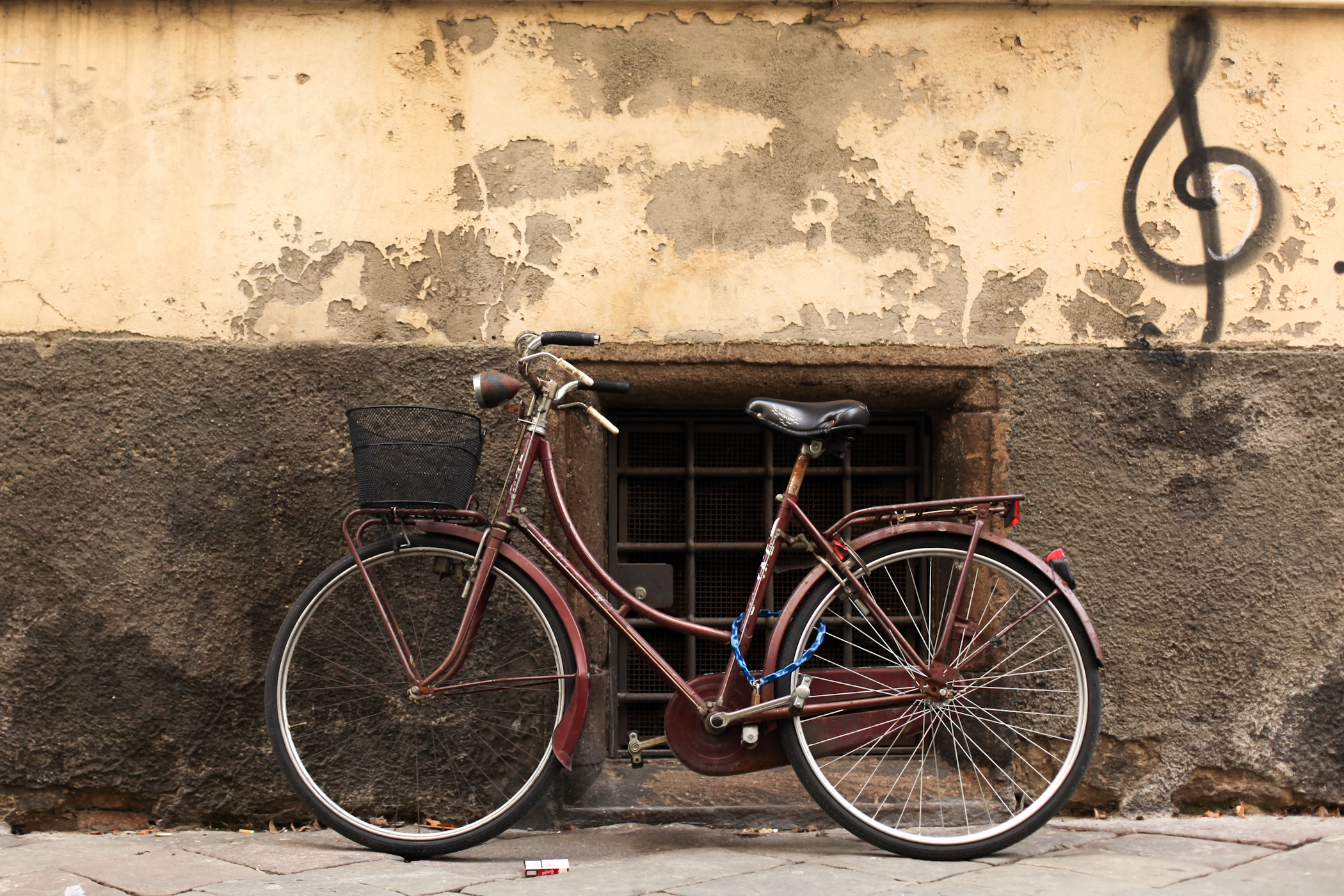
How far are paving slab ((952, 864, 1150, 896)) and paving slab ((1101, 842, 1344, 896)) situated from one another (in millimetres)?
83

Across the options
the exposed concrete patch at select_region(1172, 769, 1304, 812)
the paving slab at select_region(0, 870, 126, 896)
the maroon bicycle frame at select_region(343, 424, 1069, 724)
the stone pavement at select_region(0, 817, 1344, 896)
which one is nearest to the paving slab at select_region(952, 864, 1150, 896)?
the stone pavement at select_region(0, 817, 1344, 896)

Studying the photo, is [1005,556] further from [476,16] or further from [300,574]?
[476,16]

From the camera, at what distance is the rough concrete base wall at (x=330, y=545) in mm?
3314

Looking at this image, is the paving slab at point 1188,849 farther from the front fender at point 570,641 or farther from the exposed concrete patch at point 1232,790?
the front fender at point 570,641

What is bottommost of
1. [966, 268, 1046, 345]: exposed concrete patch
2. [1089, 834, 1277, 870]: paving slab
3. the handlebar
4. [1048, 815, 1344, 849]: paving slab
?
[1048, 815, 1344, 849]: paving slab

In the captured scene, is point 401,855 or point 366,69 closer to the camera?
point 401,855

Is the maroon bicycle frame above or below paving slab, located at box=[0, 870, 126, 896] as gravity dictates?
above

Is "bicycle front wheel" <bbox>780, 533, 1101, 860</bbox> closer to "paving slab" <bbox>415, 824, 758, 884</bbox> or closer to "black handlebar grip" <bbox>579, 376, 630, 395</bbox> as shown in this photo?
"paving slab" <bbox>415, 824, 758, 884</bbox>

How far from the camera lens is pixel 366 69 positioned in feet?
11.4

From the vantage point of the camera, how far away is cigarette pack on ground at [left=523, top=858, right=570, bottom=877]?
2.74 m

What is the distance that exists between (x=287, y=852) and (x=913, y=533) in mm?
1873

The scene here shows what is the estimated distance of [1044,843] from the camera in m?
3.06

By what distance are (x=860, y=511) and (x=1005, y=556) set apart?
0.43 m

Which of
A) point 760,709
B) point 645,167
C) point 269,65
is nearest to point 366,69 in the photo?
point 269,65
